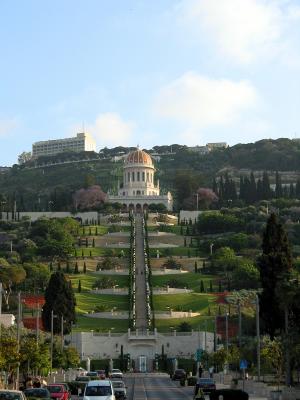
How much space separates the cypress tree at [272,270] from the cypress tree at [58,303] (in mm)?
35074

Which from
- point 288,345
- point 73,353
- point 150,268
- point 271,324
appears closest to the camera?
point 288,345

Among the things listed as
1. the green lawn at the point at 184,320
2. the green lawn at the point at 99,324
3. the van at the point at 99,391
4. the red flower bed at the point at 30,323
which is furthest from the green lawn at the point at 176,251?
the van at the point at 99,391

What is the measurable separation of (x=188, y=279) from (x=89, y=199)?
65.3 meters

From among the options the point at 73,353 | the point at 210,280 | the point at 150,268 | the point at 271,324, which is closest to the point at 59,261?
the point at 150,268

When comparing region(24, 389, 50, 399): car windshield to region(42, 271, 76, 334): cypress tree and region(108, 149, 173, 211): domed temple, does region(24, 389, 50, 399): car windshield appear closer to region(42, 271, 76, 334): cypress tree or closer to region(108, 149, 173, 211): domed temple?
region(42, 271, 76, 334): cypress tree

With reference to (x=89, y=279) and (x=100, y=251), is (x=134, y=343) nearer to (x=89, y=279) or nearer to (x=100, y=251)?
(x=89, y=279)

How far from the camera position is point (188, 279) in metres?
123

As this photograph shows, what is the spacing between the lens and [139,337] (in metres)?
96.9

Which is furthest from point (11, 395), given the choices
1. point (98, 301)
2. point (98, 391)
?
point (98, 301)

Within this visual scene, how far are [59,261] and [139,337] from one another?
3811cm

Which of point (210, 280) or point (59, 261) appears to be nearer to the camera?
point (210, 280)

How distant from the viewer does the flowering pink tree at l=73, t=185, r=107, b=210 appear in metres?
182

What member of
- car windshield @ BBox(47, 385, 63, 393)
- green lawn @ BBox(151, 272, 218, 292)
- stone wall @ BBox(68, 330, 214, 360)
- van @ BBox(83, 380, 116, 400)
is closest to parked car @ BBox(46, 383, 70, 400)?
car windshield @ BBox(47, 385, 63, 393)

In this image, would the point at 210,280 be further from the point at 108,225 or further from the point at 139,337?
the point at 108,225
